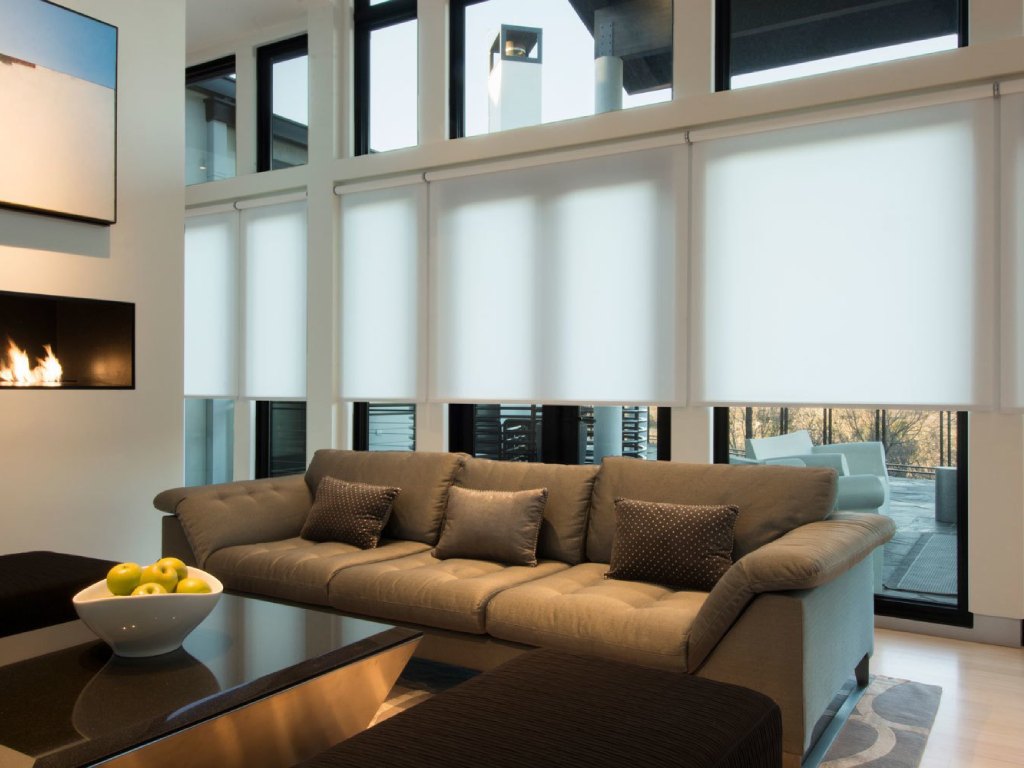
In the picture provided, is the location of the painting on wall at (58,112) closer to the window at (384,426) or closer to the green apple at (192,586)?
the window at (384,426)

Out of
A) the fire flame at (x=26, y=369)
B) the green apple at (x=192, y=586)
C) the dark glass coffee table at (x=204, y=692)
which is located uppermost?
the fire flame at (x=26, y=369)

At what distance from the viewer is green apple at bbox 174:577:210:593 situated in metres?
2.27

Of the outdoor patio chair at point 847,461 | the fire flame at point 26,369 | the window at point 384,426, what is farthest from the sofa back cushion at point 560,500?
the fire flame at point 26,369

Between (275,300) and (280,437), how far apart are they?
3.32 ft

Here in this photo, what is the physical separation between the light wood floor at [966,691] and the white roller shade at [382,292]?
3.09 meters

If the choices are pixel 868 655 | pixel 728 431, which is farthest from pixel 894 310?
pixel 868 655

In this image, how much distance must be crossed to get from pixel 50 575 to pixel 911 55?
14.1ft

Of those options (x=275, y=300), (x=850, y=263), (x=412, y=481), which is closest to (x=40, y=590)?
(x=412, y=481)

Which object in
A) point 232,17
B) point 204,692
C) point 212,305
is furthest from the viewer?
point 212,305

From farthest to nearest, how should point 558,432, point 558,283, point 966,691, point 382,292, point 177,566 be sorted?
point 382,292 < point 558,432 < point 558,283 < point 966,691 < point 177,566

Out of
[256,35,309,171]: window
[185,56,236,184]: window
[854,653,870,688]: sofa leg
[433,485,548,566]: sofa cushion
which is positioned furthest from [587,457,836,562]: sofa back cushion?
[185,56,236,184]: window

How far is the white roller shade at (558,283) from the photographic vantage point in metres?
Result: 4.59

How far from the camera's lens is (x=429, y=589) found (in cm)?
314

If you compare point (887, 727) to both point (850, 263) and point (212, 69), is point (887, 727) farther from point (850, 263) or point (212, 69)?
point (212, 69)
